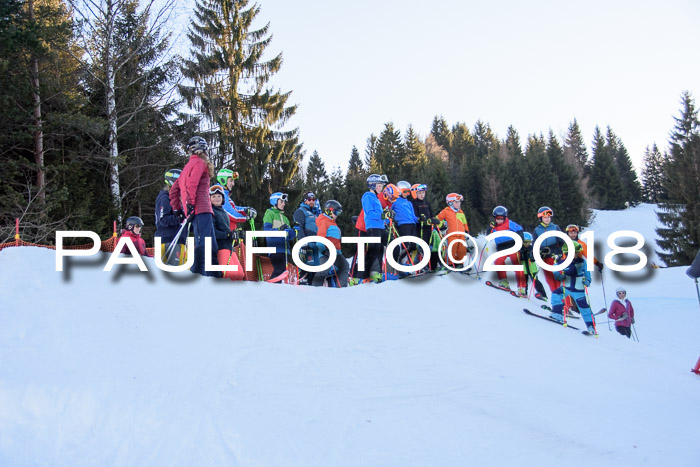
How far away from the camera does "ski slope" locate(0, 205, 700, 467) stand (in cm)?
285

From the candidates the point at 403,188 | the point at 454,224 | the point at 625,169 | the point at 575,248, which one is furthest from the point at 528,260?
the point at 625,169

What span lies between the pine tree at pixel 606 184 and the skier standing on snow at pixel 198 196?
61.2m

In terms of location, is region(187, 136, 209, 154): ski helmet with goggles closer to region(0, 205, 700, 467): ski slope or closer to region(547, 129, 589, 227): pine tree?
region(0, 205, 700, 467): ski slope

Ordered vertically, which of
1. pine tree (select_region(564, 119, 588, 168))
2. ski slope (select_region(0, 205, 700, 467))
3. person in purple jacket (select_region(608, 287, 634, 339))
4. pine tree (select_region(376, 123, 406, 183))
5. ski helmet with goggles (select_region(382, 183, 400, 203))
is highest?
pine tree (select_region(564, 119, 588, 168))

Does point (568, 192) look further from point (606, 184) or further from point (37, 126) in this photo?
point (37, 126)

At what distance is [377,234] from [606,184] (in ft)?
200

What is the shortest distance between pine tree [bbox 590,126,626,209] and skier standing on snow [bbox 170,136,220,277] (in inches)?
2411

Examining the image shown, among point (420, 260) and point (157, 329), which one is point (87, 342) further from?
point (420, 260)

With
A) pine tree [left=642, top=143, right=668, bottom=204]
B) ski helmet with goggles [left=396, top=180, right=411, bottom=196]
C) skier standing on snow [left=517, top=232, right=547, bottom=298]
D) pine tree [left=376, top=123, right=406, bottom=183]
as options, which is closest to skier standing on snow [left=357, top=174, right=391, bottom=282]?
ski helmet with goggles [left=396, top=180, right=411, bottom=196]

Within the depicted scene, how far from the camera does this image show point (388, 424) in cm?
317

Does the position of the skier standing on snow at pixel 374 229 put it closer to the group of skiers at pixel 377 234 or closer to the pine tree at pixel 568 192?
the group of skiers at pixel 377 234

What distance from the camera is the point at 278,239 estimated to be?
29.1 feet

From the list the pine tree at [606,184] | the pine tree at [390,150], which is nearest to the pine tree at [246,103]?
the pine tree at [390,150]

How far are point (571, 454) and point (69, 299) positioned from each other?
408 centimetres
